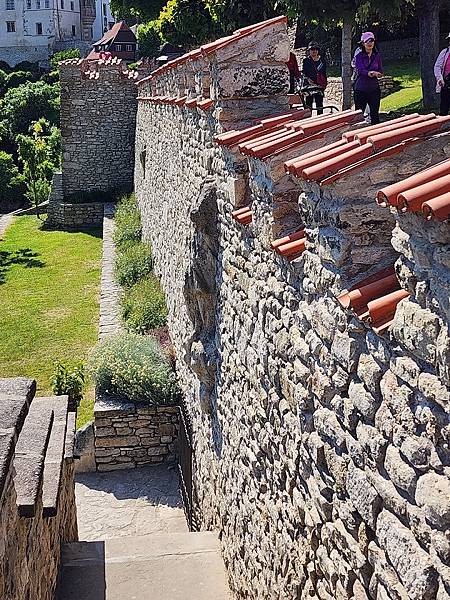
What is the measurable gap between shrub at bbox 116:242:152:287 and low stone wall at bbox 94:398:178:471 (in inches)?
196

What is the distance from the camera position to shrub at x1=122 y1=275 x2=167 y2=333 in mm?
11398

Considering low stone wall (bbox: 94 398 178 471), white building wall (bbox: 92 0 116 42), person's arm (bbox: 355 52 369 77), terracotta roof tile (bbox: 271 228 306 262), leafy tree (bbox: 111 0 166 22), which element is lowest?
low stone wall (bbox: 94 398 178 471)

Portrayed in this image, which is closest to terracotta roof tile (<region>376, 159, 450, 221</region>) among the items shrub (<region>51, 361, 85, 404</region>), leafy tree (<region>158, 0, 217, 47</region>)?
shrub (<region>51, 361, 85, 404</region>)

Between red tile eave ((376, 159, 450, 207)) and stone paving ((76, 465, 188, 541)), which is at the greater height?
red tile eave ((376, 159, 450, 207))

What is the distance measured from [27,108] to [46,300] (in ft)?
91.9

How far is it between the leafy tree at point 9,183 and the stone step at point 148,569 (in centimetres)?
2927

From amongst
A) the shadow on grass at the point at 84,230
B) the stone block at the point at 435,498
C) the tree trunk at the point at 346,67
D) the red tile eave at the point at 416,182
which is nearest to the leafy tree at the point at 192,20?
the shadow on grass at the point at 84,230

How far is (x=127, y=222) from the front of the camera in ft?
61.4

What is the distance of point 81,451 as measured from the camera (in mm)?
9547

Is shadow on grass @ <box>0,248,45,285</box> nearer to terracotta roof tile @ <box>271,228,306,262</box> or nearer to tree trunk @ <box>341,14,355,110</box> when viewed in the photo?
tree trunk @ <box>341,14,355,110</box>

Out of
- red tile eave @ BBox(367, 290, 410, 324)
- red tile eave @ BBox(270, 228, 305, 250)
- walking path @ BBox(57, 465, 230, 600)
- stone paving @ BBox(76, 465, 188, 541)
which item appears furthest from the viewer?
stone paving @ BBox(76, 465, 188, 541)

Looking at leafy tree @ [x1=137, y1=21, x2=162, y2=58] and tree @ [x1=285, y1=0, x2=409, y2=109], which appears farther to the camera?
leafy tree @ [x1=137, y1=21, x2=162, y2=58]

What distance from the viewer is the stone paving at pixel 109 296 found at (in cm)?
1178

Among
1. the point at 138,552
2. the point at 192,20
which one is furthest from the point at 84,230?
the point at 138,552
